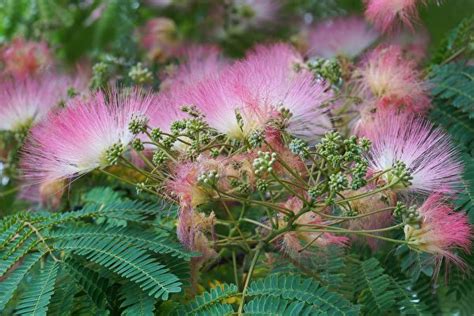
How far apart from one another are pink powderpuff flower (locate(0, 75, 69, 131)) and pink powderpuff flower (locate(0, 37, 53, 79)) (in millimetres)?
380

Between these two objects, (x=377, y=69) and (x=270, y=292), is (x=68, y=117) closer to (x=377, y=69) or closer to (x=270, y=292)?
(x=270, y=292)

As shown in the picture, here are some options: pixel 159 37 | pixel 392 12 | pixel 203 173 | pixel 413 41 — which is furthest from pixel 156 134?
pixel 159 37

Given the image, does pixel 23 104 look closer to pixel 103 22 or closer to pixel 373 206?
pixel 103 22

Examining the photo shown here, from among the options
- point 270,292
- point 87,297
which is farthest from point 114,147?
point 270,292

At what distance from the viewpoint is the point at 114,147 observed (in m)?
2.10

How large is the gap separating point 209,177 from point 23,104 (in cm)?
118

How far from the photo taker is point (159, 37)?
12.5 ft

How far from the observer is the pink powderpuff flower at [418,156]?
79.3 inches

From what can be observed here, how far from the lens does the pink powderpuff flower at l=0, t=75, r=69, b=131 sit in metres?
2.80

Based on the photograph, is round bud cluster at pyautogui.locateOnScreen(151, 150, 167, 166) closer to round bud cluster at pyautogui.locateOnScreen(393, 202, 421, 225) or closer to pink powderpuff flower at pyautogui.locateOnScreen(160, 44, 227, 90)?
round bud cluster at pyautogui.locateOnScreen(393, 202, 421, 225)

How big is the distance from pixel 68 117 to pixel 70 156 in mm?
112

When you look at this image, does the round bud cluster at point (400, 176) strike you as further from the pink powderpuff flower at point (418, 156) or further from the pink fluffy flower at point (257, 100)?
the pink fluffy flower at point (257, 100)

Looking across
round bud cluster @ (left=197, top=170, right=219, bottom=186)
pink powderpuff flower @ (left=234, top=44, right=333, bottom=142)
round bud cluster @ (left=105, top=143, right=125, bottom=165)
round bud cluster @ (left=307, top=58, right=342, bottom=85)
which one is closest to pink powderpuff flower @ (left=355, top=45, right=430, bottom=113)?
round bud cluster @ (left=307, top=58, right=342, bottom=85)

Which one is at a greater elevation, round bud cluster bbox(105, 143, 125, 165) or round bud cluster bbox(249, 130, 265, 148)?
round bud cluster bbox(105, 143, 125, 165)
